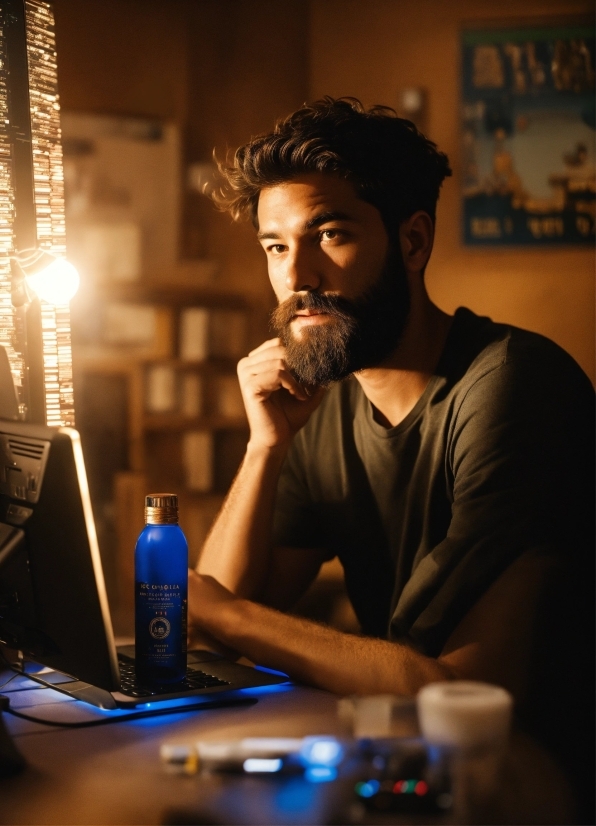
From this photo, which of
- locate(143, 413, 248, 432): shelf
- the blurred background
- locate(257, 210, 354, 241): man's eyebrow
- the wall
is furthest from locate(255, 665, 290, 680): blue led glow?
the wall

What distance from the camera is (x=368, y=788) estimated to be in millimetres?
798

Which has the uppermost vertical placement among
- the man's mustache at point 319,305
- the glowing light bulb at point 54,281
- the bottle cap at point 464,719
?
the glowing light bulb at point 54,281

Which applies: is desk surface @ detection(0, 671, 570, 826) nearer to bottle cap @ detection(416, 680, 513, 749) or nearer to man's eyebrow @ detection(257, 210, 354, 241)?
bottle cap @ detection(416, 680, 513, 749)

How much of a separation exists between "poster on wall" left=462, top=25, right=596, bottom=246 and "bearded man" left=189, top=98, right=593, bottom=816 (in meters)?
2.06

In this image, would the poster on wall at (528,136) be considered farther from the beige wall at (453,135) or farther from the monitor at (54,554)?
the monitor at (54,554)

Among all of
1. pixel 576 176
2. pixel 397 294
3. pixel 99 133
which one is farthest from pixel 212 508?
pixel 397 294

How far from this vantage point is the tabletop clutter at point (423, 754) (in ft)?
2.59

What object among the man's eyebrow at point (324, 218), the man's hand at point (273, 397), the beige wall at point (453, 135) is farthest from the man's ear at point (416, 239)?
the beige wall at point (453, 135)

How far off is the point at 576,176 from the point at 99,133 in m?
2.01

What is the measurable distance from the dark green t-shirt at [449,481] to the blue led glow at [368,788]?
530 millimetres

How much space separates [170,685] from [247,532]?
22.4 inches

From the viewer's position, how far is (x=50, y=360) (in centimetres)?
147

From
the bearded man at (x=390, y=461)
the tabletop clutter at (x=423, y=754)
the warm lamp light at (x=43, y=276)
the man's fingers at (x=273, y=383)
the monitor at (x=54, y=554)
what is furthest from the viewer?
the man's fingers at (x=273, y=383)

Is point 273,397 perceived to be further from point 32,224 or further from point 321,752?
point 321,752
